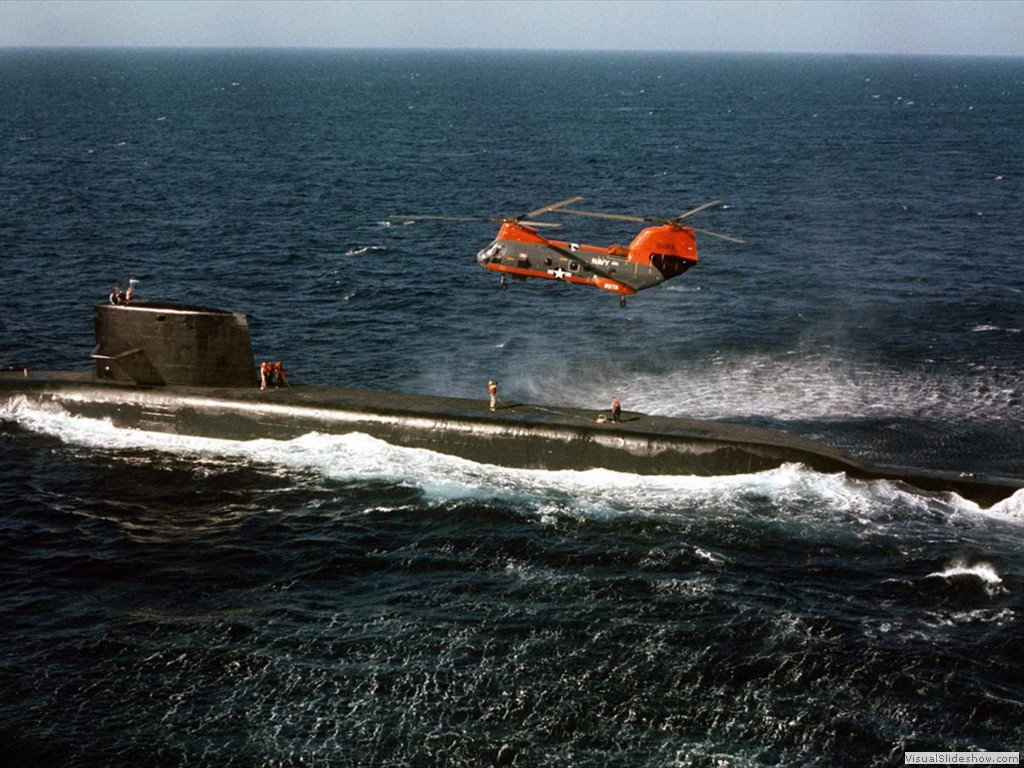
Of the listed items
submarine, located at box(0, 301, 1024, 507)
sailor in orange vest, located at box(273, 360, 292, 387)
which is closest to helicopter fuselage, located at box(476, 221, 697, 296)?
submarine, located at box(0, 301, 1024, 507)

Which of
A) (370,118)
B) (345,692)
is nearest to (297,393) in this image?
(345,692)

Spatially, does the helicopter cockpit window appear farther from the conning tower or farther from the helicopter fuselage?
the conning tower

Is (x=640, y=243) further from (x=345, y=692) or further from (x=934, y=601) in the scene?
(x=345, y=692)

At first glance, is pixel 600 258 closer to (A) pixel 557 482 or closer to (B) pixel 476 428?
(B) pixel 476 428

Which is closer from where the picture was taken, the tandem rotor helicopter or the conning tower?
the tandem rotor helicopter

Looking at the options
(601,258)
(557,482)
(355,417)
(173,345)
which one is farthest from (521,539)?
(173,345)

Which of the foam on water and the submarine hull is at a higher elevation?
the submarine hull
